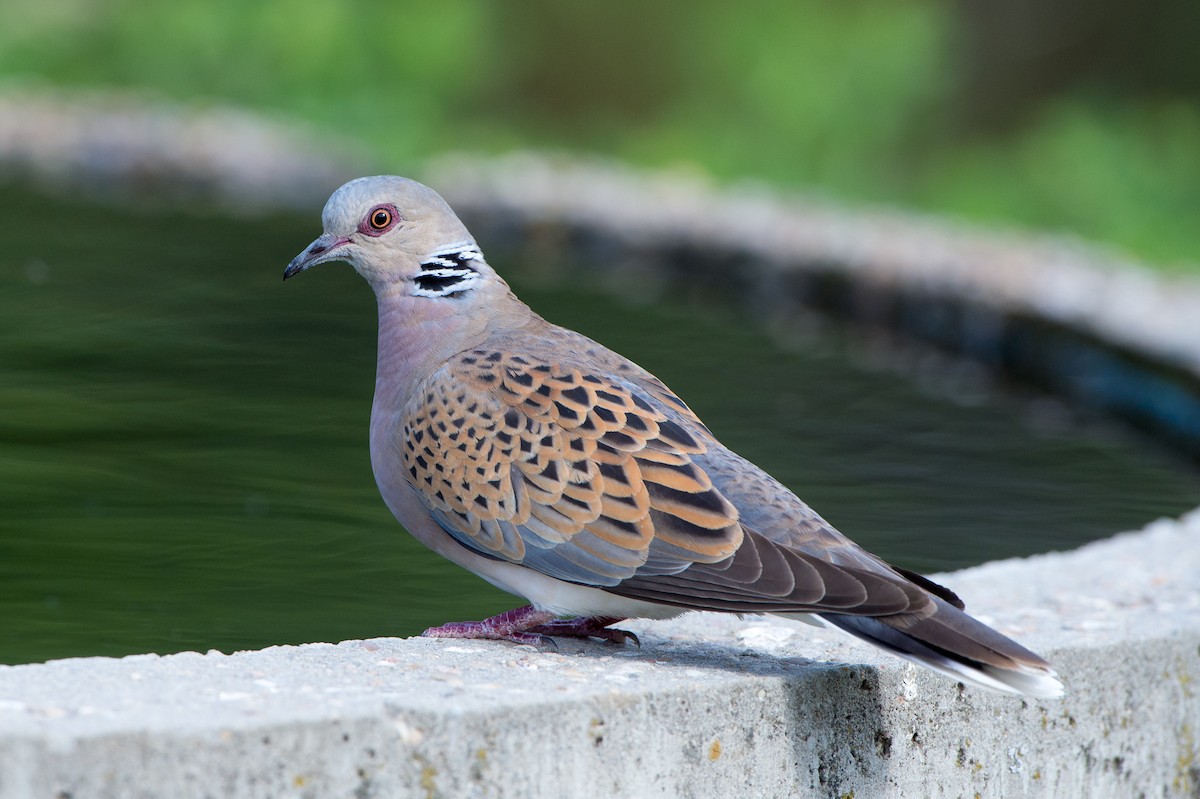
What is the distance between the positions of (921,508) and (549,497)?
243 cm

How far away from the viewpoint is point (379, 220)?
146 inches

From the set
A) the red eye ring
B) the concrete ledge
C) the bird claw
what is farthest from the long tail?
the red eye ring

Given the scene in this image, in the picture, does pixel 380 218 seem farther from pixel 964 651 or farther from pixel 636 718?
pixel 964 651

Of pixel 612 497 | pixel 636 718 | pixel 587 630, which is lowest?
pixel 636 718

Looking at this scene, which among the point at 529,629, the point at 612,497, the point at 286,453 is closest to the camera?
the point at 612,497

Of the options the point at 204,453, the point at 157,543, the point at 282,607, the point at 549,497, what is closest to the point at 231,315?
the point at 204,453

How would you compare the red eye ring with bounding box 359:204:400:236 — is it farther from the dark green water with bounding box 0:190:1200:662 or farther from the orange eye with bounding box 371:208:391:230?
the dark green water with bounding box 0:190:1200:662

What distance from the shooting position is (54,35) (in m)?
14.2

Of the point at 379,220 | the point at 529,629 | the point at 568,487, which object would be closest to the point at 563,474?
the point at 568,487

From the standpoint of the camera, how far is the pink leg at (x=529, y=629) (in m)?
3.48

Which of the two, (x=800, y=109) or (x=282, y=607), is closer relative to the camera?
(x=282, y=607)

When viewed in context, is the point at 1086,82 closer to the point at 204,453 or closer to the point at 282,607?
the point at 204,453

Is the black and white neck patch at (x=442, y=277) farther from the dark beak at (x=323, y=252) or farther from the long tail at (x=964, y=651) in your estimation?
the long tail at (x=964, y=651)

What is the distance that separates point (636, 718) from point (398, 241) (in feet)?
4.11
